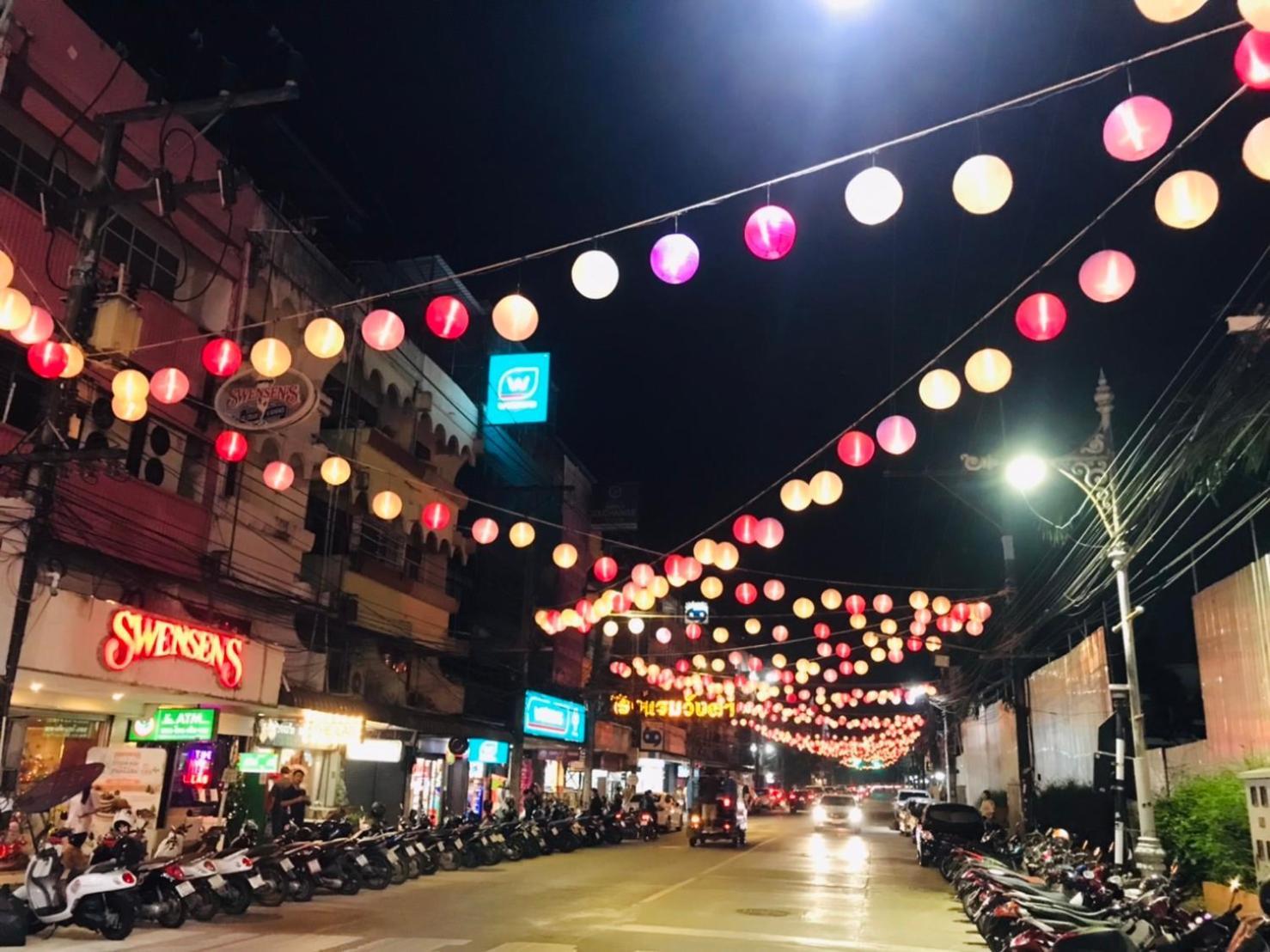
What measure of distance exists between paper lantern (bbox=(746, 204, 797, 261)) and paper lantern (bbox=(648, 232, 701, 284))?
0.72 m

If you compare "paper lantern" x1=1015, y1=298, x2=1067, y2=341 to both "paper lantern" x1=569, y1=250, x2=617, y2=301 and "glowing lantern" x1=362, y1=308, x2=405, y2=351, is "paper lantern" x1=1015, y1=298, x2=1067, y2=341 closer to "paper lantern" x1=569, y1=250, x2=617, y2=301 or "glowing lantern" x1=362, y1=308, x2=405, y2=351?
"paper lantern" x1=569, y1=250, x2=617, y2=301

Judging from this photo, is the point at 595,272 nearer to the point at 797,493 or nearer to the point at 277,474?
the point at 797,493

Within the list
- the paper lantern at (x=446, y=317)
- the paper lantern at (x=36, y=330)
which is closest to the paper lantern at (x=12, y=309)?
the paper lantern at (x=36, y=330)

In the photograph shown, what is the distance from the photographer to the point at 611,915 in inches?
543

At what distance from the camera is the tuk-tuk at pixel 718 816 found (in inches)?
1219

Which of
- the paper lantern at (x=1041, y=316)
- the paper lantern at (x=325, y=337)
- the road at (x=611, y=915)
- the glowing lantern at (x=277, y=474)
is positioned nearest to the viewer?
the paper lantern at (x=1041, y=316)

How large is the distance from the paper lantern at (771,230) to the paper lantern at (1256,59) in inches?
141

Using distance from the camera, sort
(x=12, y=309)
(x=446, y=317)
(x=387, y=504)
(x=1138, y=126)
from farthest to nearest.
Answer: (x=387, y=504) < (x=446, y=317) < (x=12, y=309) < (x=1138, y=126)

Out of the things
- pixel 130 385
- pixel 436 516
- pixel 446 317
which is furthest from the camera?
pixel 436 516

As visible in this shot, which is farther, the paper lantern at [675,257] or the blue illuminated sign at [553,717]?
the blue illuminated sign at [553,717]

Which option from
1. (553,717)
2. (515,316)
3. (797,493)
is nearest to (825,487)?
(797,493)

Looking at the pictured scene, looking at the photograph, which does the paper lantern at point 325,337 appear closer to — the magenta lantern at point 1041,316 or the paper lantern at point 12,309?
the paper lantern at point 12,309

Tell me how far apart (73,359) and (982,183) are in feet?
33.2

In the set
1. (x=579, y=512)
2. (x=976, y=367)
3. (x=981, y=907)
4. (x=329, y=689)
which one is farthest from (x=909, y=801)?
(x=976, y=367)
